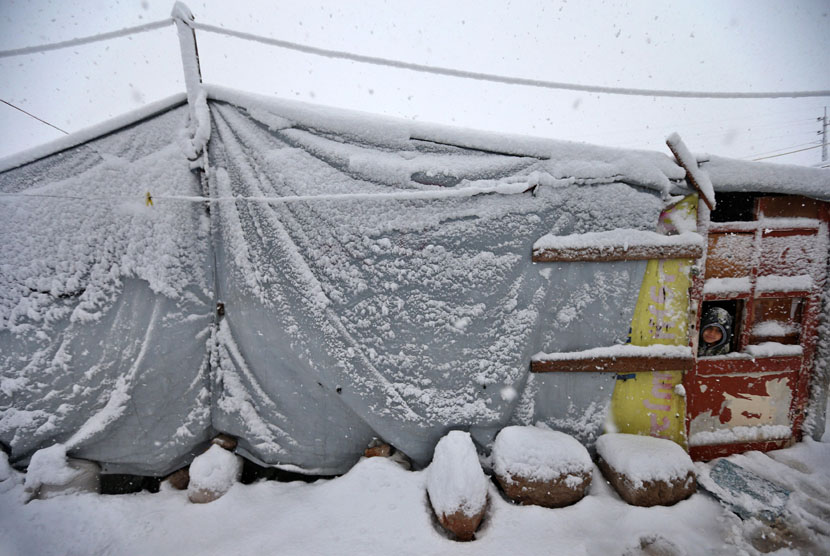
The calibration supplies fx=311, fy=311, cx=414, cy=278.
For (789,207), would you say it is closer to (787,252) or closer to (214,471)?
(787,252)

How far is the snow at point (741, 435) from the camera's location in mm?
2254

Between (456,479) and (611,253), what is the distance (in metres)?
1.62

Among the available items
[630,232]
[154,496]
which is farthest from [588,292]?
[154,496]

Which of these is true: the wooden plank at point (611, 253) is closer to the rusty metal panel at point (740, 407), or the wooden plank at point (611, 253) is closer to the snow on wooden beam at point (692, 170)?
the snow on wooden beam at point (692, 170)

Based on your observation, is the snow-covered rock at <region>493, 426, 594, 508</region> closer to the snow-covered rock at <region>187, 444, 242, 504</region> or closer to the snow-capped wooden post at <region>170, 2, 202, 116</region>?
the snow-covered rock at <region>187, 444, 242, 504</region>

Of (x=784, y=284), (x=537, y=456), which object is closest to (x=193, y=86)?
(x=537, y=456)

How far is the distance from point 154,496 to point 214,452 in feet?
1.42

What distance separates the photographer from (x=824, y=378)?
90.4 inches

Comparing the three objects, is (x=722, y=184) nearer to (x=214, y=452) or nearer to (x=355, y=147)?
(x=355, y=147)

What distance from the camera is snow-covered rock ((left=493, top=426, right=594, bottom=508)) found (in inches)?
69.2

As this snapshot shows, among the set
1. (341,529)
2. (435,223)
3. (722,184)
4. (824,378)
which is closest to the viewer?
(341,529)

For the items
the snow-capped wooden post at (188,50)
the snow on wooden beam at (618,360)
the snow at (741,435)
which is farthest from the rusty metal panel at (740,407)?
the snow-capped wooden post at (188,50)

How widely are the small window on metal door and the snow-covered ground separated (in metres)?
0.93

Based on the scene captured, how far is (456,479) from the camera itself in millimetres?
1649
